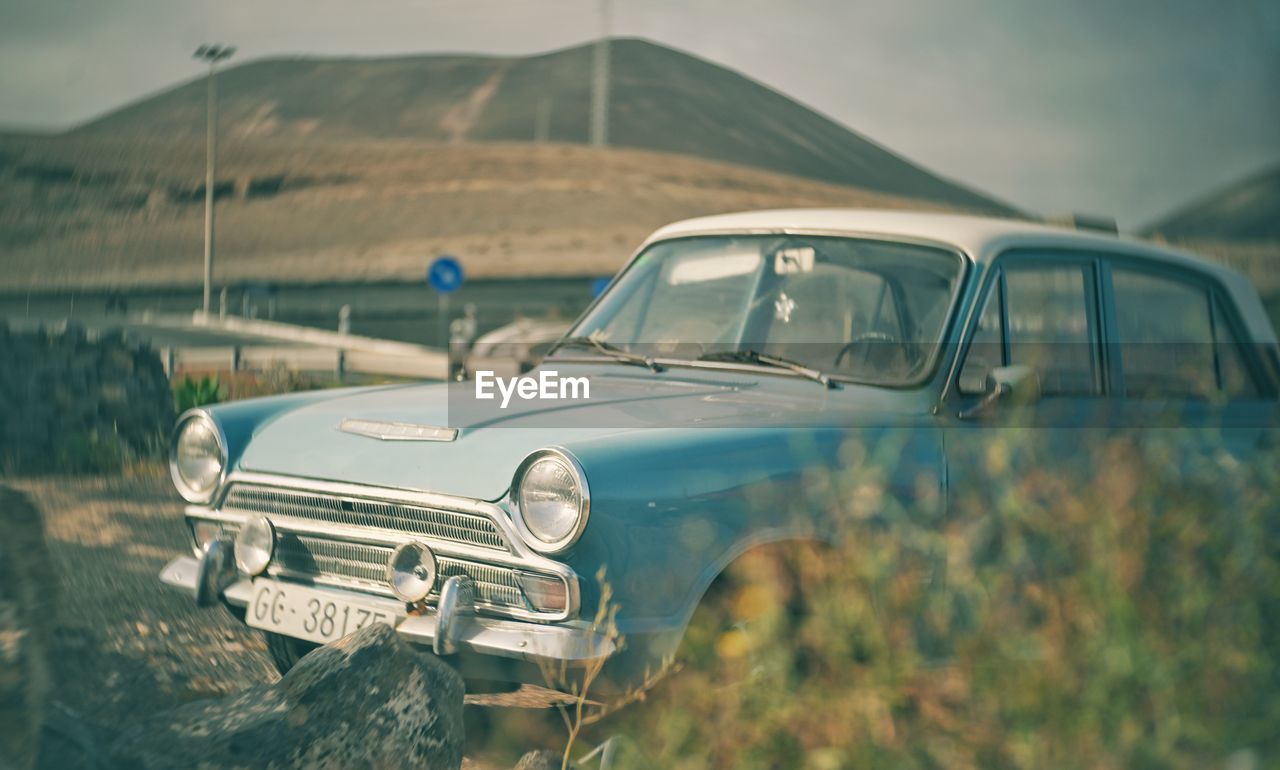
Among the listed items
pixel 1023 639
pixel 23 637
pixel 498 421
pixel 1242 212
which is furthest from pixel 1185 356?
pixel 1242 212

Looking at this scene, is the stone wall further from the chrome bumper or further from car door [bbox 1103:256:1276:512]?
car door [bbox 1103:256:1276:512]

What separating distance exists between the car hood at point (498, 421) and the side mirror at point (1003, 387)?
0.84 feet

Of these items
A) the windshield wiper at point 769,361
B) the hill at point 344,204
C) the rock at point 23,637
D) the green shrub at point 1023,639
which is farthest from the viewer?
the hill at point 344,204

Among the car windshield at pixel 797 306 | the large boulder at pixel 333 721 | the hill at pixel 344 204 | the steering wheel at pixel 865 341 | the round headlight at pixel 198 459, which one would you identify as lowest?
the large boulder at pixel 333 721

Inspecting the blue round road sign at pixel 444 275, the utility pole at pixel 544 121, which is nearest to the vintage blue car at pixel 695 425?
the blue round road sign at pixel 444 275

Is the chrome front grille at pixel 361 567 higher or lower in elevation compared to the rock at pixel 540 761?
higher

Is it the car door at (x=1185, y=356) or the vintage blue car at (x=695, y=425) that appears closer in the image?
the vintage blue car at (x=695, y=425)

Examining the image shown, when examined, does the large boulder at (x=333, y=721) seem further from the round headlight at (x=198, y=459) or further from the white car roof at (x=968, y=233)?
the white car roof at (x=968, y=233)

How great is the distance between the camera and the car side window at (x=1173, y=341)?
4.62m

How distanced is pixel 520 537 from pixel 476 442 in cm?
41

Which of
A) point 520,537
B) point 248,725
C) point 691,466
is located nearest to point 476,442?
point 520,537

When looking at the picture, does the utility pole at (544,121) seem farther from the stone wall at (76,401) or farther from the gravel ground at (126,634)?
the gravel ground at (126,634)

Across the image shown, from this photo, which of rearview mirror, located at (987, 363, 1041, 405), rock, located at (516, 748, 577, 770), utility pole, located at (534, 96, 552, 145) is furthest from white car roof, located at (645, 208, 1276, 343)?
utility pole, located at (534, 96, 552, 145)

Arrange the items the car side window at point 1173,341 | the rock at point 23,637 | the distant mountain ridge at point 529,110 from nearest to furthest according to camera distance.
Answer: the rock at point 23,637 → the car side window at point 1173,341 → the distant mountain ridge at point 529,110
